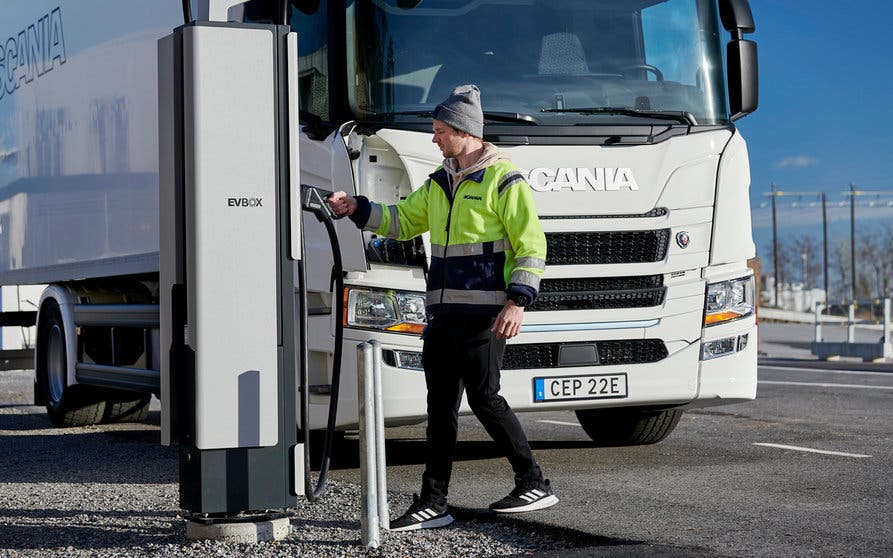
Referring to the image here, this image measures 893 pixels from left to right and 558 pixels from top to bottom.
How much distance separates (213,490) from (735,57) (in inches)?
172

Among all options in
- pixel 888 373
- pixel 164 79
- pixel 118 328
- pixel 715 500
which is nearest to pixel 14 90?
pixel 118 328

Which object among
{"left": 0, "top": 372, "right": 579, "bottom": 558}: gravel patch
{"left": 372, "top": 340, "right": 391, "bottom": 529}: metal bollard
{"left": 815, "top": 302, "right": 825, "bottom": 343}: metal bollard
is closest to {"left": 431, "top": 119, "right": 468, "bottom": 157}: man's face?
{"left": 372, "top": 340, "right": 391, "bottom": 529}: metal bollard

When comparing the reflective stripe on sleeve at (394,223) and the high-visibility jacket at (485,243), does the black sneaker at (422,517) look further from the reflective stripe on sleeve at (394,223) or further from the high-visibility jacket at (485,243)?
the reflective stripe on sleeve at (394,223)

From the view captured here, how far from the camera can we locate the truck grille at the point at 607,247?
753 cm

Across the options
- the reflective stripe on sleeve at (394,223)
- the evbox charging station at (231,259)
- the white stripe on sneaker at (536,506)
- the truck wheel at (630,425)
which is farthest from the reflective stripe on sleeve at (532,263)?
the truck wheel at (630,425)

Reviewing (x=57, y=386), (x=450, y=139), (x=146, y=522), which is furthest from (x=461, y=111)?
(x=57, y=386)

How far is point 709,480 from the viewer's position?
24.1 feet

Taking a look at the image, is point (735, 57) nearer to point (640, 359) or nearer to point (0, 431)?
point (640, 359)

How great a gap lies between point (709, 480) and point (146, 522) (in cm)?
307

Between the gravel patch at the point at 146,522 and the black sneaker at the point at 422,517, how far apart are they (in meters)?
0.04

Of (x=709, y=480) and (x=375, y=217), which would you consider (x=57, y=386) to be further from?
(x=709, y=480)

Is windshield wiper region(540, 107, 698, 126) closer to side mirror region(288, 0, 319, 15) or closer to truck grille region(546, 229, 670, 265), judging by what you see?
truck grille region(546, 229, 670, 265)

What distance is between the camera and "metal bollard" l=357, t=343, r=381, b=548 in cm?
539

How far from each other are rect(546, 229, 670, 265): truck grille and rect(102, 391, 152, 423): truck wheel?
5681 mm
